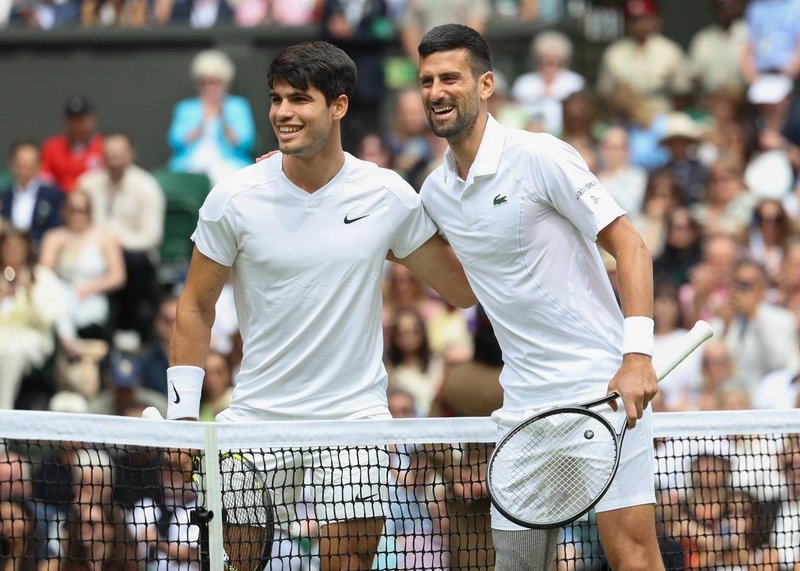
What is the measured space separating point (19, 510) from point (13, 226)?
3892 mm

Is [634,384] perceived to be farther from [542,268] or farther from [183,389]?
[183,389]

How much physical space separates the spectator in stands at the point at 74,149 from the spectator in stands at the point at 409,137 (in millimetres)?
2409

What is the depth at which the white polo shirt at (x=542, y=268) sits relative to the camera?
523cm

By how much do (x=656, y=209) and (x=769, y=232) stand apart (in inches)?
32.1

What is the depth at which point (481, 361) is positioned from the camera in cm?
714

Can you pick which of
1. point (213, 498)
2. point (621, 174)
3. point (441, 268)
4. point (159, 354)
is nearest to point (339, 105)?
point (441, 268)

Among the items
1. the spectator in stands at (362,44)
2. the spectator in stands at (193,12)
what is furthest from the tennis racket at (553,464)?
the spectator in stands at (193,12)

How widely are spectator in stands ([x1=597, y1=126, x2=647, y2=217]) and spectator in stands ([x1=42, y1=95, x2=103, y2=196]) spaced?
4046 mm

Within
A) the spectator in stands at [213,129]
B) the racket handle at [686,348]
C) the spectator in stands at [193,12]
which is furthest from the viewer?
the spectator in stands at [193,12]

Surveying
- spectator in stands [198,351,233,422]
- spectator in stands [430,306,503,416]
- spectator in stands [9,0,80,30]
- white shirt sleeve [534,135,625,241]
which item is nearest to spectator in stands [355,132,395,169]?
spectator in stands [198,351,233,422]

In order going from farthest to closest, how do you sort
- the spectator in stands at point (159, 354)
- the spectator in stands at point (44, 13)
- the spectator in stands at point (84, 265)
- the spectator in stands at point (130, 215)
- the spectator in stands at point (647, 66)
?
the spectator in stands at point (44, 13), the spectator in stands at point (647, 66), the spectator in stands at point (130, 215), the spectator in stands at point (84, 265), the spectator in stands at point (159, 354)

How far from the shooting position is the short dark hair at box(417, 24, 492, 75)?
5.38m

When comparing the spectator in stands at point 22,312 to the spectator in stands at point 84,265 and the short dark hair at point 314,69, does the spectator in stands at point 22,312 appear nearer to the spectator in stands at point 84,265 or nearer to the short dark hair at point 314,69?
the spectator in stands at point 84,265

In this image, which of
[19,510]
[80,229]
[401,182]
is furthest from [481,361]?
[80,229]
